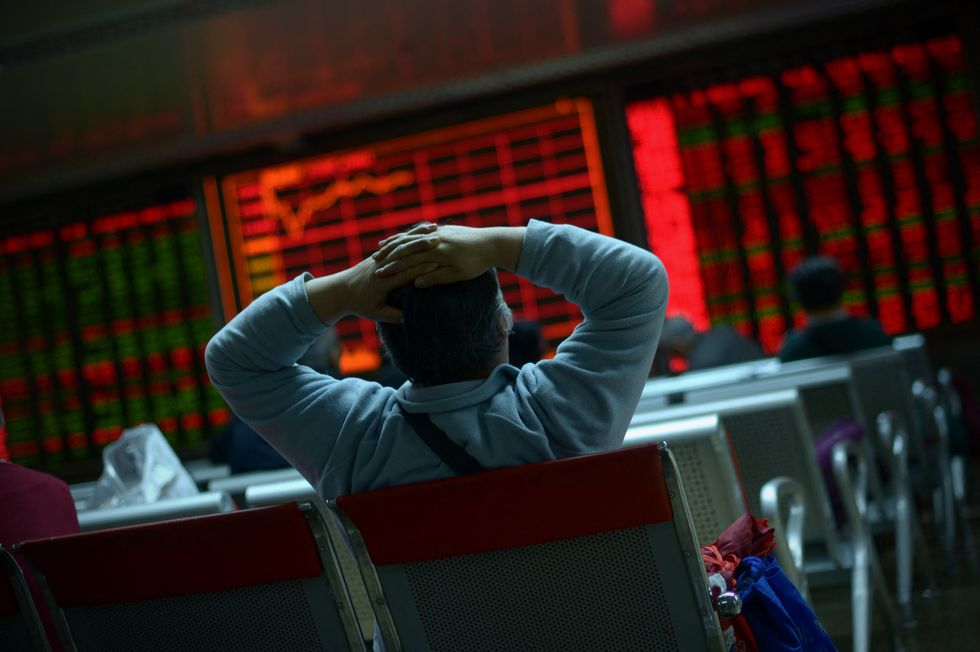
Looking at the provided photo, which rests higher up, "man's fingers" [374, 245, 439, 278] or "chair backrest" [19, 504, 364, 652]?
"man's fingers" [374, 245, 439, 278]

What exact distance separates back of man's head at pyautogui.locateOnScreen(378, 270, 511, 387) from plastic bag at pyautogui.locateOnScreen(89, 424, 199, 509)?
166 centimetres

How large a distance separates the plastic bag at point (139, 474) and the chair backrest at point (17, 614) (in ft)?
4.19

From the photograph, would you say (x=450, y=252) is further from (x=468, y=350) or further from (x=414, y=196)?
(x=414, y=196)

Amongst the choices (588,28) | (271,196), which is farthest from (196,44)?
(271,196)

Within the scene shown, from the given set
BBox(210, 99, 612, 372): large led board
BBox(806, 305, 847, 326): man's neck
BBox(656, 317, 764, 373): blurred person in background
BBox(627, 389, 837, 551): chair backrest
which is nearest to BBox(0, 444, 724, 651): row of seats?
BBox(627, 389, 837, 551): chair backrest

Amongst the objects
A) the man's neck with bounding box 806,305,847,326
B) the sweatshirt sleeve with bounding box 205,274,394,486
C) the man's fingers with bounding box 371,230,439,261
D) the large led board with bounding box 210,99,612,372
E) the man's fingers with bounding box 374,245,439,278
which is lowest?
the man's neck with bounding box 806,305,847,326

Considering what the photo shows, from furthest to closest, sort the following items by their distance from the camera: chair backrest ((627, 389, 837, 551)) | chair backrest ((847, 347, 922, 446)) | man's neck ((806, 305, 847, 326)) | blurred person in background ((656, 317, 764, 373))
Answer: blurred person in background ((656, 317, 764, 373)) < man's neck ((806, 305, 847, 326)) < chair backrest ((847, 347, 922, 446)) < chair backrest ((627, 389, 837, 551))

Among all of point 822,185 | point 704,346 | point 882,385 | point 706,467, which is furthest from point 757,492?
point 822,185

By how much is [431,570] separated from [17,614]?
25.9 inches

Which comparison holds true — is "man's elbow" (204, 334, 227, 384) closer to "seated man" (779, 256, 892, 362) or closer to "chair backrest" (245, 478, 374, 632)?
"chair backrest" (245, 478, 374, 632)

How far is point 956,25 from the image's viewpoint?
5727 millimetres

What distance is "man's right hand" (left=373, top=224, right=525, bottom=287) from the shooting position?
146 cm

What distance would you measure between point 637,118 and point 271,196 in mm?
2207

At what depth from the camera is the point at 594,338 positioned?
150cm
